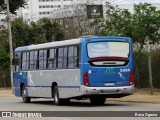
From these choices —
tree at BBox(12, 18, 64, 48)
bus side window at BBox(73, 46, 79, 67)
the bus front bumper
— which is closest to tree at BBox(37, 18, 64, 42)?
tree at BBox(12, 18, 64, 48)

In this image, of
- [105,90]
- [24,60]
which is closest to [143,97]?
[105,90]

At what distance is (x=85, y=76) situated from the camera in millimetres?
23828

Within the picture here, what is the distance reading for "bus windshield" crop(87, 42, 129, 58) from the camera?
2412cm

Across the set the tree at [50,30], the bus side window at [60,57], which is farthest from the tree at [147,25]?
the tree at [50,30]

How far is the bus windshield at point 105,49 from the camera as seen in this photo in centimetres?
2412

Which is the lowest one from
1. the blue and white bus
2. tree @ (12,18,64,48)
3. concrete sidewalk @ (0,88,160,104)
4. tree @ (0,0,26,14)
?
concrete sidewalk @ (0,88,160,104)

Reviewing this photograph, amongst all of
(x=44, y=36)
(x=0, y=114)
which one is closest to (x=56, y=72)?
(x=0, y=114)

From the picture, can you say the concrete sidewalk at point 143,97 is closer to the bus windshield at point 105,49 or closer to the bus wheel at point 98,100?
the bus wheel at point 98,100

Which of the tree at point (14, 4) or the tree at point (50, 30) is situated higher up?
the tree at point (14, 4)

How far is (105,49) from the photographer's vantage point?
955 inches

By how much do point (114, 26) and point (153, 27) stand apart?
292 centimetres

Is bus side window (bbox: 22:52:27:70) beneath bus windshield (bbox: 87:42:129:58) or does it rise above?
beneath

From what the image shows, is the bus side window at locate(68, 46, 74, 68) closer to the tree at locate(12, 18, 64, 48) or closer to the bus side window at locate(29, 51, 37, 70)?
the bus side window at locate(29, 51, 37, 70)

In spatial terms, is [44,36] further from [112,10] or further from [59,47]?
[59,47]
